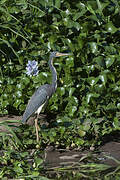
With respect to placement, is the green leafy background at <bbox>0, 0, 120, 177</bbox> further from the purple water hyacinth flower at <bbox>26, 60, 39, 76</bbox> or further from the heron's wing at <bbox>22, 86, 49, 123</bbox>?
the heron's wing at <bbox>22, 86, 49, 123</bbox>

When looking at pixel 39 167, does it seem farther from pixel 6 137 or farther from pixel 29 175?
pixel 6 137

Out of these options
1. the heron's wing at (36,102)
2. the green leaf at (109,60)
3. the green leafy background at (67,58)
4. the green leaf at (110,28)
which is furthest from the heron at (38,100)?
the green leaf at (110,28)

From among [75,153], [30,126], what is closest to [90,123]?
[75,153]

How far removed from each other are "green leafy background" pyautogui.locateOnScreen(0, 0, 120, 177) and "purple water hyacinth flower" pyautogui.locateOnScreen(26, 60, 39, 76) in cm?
17

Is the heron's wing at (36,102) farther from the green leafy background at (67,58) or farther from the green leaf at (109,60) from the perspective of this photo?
the green leaf at (109,60)

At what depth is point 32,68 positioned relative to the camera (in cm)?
659

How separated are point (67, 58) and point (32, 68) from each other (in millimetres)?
548

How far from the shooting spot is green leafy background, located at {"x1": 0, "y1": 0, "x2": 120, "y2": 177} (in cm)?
667

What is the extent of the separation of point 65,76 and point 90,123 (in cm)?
118

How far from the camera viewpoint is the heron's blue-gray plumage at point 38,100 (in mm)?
6090

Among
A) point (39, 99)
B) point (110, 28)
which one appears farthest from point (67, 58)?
point (39, 99)

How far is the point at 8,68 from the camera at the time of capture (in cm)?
706

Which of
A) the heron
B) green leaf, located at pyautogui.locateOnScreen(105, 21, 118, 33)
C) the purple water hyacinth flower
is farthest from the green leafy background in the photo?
the heron

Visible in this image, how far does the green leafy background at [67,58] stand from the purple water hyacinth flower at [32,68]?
165 millimetres
